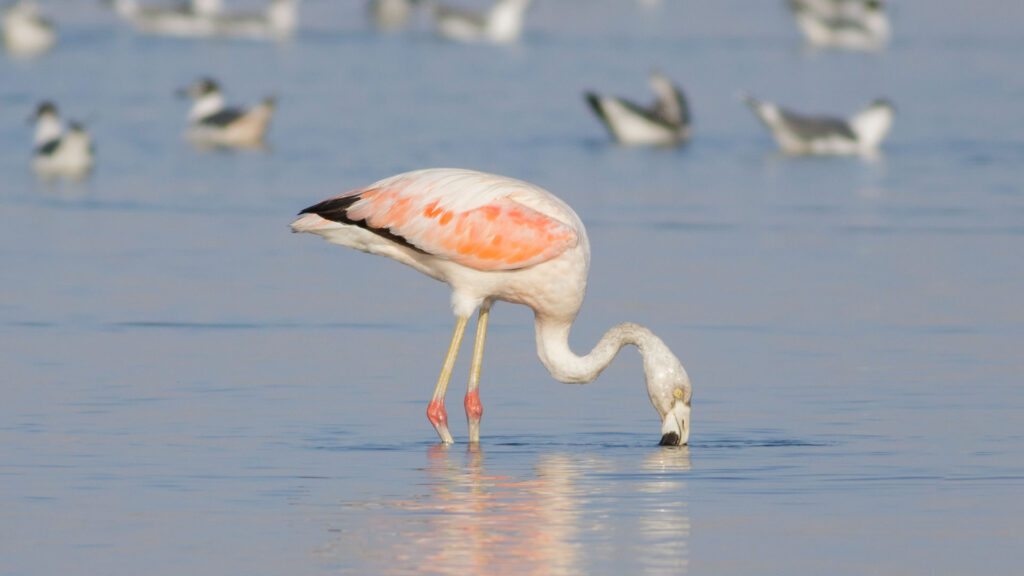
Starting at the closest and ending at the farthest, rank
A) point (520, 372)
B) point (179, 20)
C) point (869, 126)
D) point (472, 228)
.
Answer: point (472, 228) → point (520, 372) → point (869, 126) → point (179, 20)

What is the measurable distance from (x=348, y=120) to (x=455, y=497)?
18539 mm

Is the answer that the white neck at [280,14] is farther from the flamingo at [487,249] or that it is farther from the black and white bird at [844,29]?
the flamingo at [487,249]

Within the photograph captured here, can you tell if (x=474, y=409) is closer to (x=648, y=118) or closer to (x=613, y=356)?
(x=613, y=356)

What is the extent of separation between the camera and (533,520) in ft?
24.6

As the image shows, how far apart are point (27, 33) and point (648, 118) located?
1664 centimetres

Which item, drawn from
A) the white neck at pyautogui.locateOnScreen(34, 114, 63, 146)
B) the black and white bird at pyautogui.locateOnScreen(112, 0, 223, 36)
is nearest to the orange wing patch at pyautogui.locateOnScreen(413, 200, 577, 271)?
the white neck at pyautogui.locateOnScreen(34, 114, 63, 146)

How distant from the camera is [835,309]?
12.7 m

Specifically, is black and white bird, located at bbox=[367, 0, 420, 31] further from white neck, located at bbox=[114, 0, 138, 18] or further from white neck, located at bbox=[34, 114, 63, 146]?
white neck, located at bbox=[34, 114, 63, 146]

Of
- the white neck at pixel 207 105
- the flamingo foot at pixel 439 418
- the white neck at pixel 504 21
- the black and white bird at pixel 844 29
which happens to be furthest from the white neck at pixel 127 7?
the flamingo foot at pixel 439 418

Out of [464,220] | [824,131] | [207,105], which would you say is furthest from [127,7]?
[464,220]

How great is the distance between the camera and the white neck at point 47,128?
22078mm

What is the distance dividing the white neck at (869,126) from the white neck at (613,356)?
49.0 feet

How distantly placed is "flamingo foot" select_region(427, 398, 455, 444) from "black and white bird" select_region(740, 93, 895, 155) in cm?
1485

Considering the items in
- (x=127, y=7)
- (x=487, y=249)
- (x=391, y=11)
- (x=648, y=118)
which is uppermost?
(x=391, y=11)
